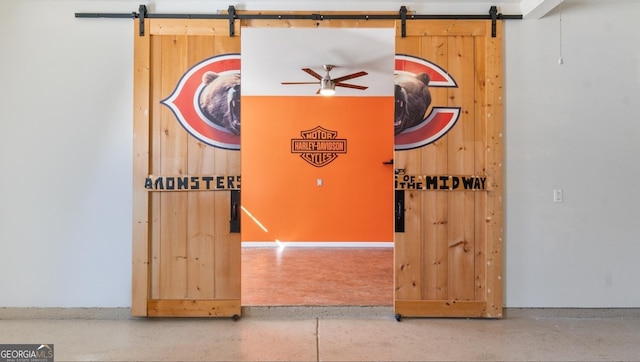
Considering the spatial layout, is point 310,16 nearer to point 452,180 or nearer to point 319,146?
point 452,180

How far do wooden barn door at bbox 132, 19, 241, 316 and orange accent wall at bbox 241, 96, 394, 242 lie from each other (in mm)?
3475

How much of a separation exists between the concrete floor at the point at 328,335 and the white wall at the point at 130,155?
0.46 feet

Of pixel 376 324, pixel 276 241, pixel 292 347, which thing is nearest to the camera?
pixel 292 347

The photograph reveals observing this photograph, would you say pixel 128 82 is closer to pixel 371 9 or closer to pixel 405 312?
pixel 371 9

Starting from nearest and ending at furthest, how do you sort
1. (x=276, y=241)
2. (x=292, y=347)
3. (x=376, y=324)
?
(x=292, y=347) → (x=376, y=324) → (x=276, y=241)

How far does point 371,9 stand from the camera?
3.17 metres

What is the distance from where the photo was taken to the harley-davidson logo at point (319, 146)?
21.6 ft

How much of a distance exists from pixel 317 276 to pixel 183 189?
2.09m

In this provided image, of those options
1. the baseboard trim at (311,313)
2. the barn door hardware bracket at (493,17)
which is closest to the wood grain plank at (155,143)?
the baseboard trim at (311,313)

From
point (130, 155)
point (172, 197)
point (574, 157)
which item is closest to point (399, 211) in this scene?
point (574, 157)

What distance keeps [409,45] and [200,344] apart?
282 cm

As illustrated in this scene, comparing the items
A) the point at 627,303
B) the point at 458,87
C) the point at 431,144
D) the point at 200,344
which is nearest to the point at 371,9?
the point at 458,87

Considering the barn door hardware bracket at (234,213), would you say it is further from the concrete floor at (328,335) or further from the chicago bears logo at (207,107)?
the concrete floor at (328,335)

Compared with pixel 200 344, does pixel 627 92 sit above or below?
above
